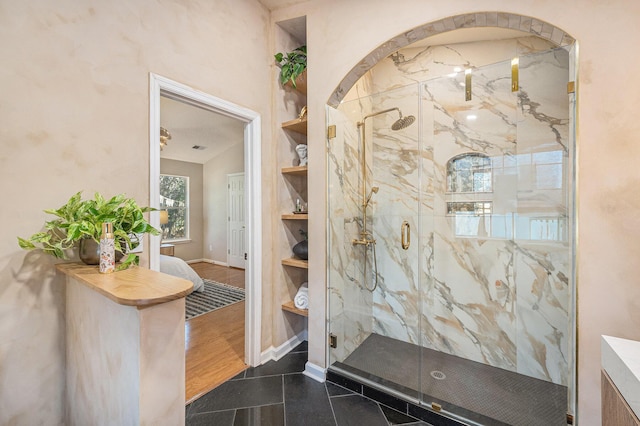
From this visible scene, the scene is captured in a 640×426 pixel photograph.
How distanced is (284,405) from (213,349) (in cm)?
103

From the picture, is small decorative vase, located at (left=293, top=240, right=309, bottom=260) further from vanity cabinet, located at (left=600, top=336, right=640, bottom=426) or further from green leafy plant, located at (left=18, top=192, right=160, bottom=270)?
vanity cabinet, located at (left=600, top=336, right=640, bottom=426)

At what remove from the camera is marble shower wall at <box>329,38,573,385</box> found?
1.97 m

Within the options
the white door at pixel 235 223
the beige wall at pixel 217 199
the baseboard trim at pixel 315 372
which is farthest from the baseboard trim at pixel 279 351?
the beige wall at pixel 217 199

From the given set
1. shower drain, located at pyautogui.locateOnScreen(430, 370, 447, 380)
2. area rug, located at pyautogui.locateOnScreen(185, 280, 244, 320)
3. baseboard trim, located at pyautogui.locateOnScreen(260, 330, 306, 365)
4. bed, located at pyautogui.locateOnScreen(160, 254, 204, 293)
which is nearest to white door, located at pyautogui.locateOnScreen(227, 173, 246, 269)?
area rug, located at pyautogui.locateOnScreen(185, 280, 244, 320)

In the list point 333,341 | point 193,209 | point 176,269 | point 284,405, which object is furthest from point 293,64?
point 193,209

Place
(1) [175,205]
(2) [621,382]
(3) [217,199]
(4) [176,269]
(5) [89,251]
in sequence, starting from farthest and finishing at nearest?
(3) [217,199], (1) [175,205], (4) [176,269], (5) [89,251], (2) [621,382]

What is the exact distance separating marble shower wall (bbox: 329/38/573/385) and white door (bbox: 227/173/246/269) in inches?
160

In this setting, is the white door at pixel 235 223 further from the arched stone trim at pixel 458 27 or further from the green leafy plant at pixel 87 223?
the green leafy plant at pixel 87 223

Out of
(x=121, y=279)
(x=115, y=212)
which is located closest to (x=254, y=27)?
(x=115, y=212)

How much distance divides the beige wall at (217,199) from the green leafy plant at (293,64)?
4.02 meters

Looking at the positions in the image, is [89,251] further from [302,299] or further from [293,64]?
[293,64]

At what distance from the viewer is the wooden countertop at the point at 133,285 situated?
0.79 meters

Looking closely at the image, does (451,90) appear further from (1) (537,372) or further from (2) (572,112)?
(1) (537,372)

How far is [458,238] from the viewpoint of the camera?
2379 millimetres
